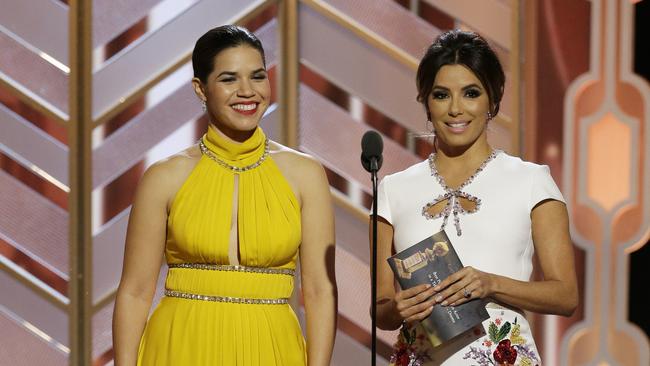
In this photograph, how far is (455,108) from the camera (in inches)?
107

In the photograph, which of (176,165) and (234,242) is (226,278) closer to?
(234,242)

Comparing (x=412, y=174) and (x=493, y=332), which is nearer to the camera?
(x=493, y=332)

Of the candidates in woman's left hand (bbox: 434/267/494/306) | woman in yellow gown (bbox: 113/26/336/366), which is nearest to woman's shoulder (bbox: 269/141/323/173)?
woman in yellow gown (bbox: 113/26/336/366)

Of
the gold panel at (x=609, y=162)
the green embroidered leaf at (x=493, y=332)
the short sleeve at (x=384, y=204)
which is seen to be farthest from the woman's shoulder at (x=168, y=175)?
the gold panel at (x=609, y=162)

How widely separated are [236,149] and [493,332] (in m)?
0.79

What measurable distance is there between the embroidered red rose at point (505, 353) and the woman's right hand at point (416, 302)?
256 millimetres

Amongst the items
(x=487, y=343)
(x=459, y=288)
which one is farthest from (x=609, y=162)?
(x=459, y=288)

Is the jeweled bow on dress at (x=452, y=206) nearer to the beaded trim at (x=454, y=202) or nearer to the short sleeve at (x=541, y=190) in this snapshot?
the beaded trim at (x=454, y=202)

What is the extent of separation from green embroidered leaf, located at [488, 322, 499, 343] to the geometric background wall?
1524mm

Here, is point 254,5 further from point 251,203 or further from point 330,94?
point 251,203

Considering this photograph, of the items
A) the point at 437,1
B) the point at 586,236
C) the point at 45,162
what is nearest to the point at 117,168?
the point at 45,162

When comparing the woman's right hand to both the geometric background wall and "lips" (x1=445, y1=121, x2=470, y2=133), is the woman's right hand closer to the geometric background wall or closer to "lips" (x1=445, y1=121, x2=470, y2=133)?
"lips" (x1=445, y1=121, x2=470, y2=133)

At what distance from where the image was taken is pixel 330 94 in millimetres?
4262

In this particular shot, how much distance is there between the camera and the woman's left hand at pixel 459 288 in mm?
2523
